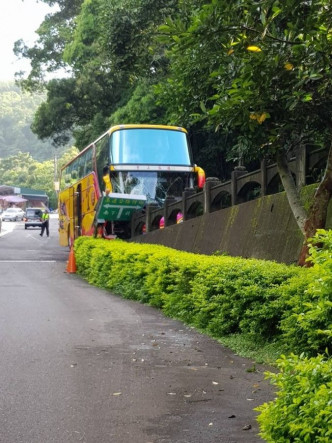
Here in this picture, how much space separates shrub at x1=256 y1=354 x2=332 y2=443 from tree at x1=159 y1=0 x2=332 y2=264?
435 cm

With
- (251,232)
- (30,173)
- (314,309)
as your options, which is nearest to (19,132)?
(30,173)

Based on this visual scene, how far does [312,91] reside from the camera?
9.20 meters

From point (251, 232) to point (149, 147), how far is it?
A: 28.7ft

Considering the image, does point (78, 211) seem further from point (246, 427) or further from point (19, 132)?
point (19, 132)

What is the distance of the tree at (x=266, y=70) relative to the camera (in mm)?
7516

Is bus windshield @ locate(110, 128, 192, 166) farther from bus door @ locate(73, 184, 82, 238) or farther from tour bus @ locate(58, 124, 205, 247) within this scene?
bus door @ locate(73, 184, 82, 238)

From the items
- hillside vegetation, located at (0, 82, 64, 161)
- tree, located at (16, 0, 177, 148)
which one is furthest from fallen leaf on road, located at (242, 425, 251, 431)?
hillside vegetation, located at (0, 82, 64, 161)

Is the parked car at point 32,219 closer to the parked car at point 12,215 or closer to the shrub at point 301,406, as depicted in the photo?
the parked car at point 12,215

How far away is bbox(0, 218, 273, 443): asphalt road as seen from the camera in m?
5.07

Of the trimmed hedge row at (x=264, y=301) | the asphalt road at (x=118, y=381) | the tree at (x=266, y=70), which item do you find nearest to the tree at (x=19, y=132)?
the trimmed hedge row at (x=264, y=301)

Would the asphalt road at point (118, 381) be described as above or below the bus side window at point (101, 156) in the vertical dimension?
below

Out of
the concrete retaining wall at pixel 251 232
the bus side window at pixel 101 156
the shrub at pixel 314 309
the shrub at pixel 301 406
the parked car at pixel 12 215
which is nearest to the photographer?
the shrub at pixel 301 406

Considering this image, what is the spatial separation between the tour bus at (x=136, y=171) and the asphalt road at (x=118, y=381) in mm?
9900

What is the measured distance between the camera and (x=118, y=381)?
6531 millimetres
